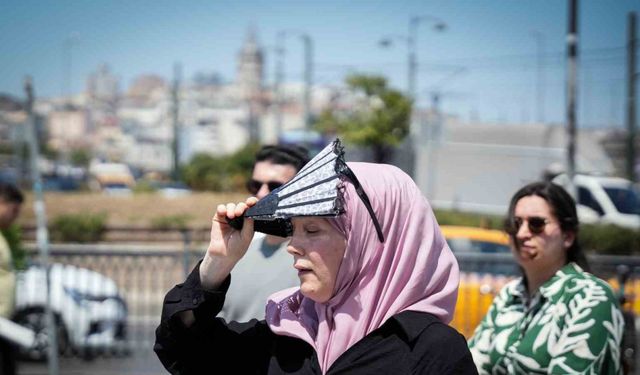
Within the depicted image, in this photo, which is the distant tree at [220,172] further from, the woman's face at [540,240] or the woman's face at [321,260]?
the woman's face at [321,260]

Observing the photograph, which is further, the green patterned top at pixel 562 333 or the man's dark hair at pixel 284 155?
the man's dark hair at pixel 284 155

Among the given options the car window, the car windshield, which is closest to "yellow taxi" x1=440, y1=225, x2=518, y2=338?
the car window

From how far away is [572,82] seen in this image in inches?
432

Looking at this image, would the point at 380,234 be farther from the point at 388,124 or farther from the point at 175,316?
the point at 388,124

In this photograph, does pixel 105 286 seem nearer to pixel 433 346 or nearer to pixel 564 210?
pixel 564 210

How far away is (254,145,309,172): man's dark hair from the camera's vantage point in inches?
164

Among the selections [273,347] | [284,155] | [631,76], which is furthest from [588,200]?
[273,347]

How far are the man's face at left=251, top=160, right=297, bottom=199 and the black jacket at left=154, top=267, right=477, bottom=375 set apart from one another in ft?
5.64

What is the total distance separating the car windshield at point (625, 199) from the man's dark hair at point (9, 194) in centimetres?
1755

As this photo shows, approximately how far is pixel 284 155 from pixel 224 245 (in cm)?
190

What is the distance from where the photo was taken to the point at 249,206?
233 centimetres

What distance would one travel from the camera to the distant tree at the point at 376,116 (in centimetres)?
3928

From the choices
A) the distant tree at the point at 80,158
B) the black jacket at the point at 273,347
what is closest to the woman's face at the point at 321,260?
the black jacket at the point at 273,347

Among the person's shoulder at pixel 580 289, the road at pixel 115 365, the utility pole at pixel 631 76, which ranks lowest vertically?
the road at pixel 115 365
